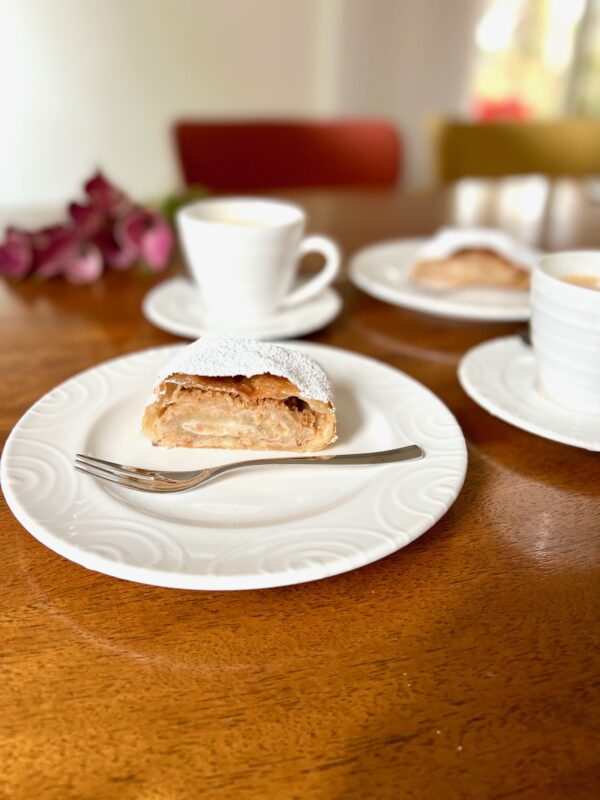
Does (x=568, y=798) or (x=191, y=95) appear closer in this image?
(x=568, y=798)

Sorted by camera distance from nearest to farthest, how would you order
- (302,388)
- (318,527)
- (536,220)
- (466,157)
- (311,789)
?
1. (311,789)
2. (318,527)
3. (302,388)
4. (536,220)
5. (466,157)

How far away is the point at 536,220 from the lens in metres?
1.55

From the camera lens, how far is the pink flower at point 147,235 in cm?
111

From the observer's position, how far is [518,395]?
706 millimetres

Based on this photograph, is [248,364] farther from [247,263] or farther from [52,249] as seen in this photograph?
[52,249]

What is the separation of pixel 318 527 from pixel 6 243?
0.84m

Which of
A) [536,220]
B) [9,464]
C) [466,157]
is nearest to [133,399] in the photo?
[9,464]

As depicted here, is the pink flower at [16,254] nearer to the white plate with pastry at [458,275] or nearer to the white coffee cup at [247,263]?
the white coffee cup at [247,263]

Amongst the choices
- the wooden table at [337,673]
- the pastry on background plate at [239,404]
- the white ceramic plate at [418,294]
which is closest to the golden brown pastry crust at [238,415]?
the pastry on background plate at [239,404]

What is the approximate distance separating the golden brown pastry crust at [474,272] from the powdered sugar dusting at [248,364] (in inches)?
17.8

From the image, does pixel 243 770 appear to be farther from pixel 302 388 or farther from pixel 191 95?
pixel 191 95

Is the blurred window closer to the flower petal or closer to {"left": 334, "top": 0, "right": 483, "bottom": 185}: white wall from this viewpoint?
{"left": 334, "top": 0, "right": 483, "bottom": 185}: white wall

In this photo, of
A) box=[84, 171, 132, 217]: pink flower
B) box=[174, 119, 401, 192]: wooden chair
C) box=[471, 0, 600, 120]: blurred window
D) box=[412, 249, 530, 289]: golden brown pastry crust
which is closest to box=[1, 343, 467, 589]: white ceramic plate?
box=[412, 249, 530, 289]: golden brown pastry crust

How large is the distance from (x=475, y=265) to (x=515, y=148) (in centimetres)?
155
